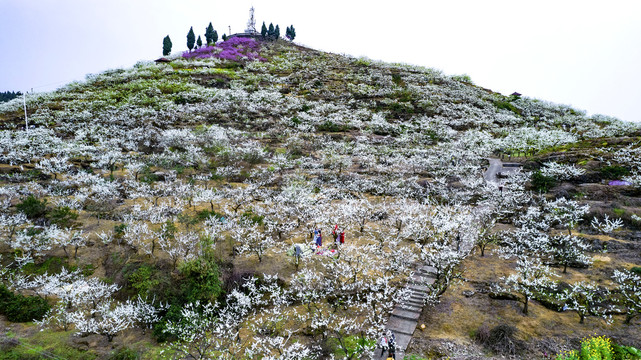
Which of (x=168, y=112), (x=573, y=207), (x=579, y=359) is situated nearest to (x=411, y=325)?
(x=579, y=359)

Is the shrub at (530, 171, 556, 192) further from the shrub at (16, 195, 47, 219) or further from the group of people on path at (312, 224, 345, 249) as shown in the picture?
the shrub at (16, 195, 47, 219)

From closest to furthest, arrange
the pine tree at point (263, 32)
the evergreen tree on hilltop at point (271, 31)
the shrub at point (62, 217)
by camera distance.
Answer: the shrub at point (62, 217)
the pine tree at point (263, 32)
the evergreen tree on hilltop at point (271, 31)

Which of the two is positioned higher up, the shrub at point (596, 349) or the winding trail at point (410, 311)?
the shrub at point (596, 349)

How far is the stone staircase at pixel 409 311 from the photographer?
53.3ft

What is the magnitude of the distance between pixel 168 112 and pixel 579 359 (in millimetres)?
62442

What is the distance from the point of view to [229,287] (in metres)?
20.1

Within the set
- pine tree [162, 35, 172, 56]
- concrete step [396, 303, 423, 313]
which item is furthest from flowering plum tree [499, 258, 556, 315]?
pine tree [162, 35, 172, 56]

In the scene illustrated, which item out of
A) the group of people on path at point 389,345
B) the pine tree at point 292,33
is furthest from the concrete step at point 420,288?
the pine tree at point 292,33

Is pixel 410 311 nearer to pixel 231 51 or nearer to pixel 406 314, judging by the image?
pixel 406 314

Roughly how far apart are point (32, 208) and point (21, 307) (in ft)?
35.1

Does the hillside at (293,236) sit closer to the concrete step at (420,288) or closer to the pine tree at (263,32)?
the concrete step at (420,288)

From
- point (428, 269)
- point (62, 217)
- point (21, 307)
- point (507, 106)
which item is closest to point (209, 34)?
point (507, 106)

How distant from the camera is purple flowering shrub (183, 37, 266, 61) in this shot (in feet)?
323

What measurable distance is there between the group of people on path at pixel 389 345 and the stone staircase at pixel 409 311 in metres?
0.36
